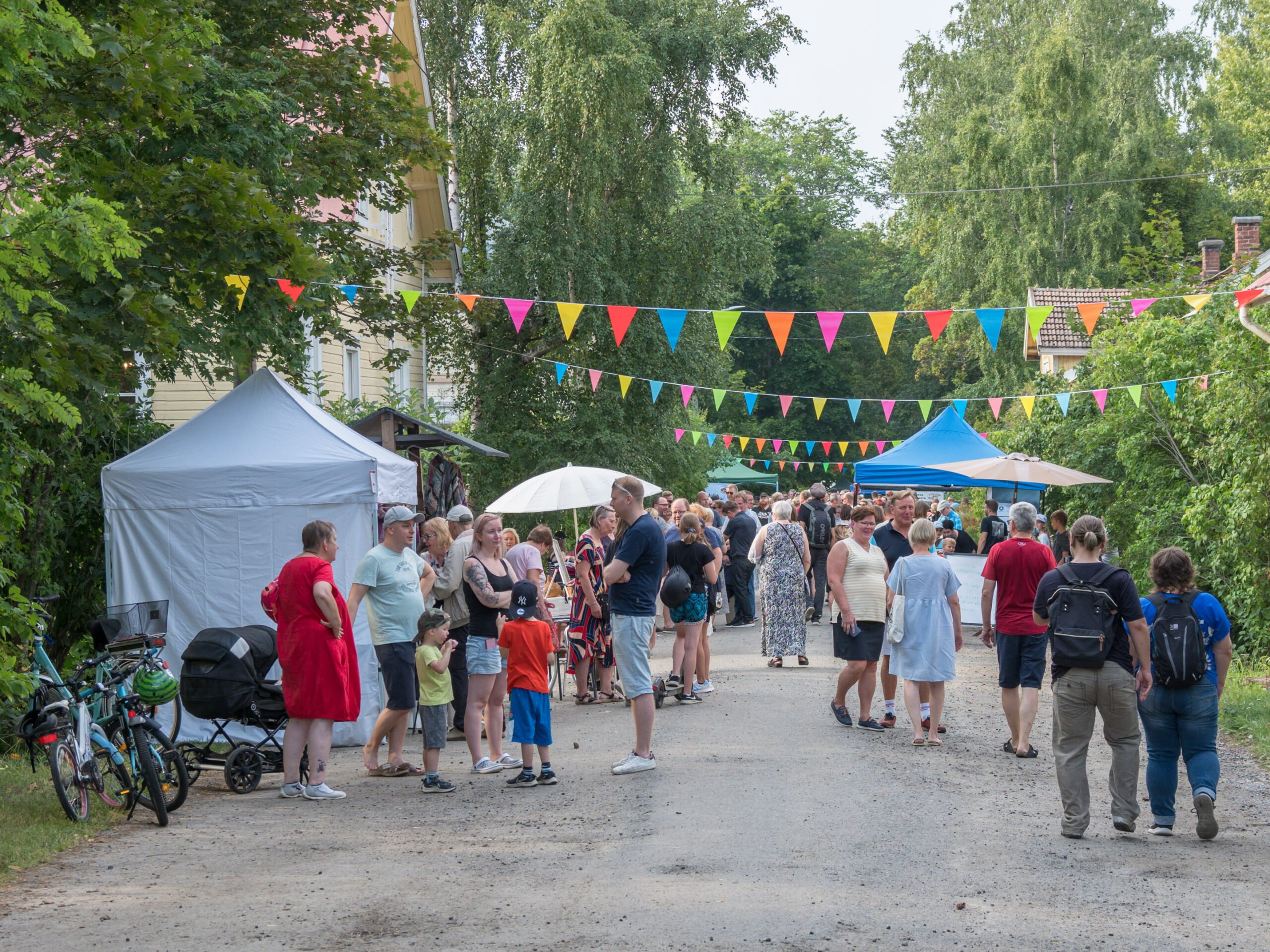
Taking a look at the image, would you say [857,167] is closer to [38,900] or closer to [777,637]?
[777,637]

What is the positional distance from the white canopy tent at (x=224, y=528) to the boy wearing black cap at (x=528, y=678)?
2.42 m

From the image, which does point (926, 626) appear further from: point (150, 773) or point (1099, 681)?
point (150, 773)

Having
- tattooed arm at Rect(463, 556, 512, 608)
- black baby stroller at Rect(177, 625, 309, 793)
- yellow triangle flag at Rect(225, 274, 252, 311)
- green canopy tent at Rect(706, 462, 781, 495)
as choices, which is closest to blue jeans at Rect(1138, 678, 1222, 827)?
tattooed arm at Rect(463, 556, 512, 608)

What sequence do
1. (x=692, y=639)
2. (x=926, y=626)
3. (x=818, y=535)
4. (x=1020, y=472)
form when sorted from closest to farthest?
(x=926, y=626) → (x=692, y=639) → (x=1020, y=472) → (x=818, y=535)

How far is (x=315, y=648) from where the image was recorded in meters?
7.95

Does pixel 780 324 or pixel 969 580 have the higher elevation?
pixel 780 324

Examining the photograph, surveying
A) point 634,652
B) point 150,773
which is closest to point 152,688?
point 150,773

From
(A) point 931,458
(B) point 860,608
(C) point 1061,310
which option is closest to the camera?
(B) point 860,608

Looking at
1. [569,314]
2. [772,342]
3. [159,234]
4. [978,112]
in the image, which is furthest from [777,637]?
[772,342]

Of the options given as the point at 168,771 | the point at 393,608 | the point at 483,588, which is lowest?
the point at 168,771

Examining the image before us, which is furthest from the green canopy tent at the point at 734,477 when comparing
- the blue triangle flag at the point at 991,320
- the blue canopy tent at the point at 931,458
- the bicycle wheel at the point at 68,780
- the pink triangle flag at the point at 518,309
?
the bicycle wheel at the point at 68,780

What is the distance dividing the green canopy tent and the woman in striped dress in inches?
1118

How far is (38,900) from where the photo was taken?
583 cm

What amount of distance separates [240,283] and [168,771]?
4633 millimetres
